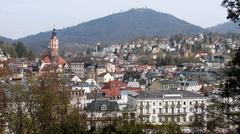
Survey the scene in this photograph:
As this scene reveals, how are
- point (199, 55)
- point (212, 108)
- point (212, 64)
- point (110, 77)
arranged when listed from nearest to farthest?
point (212, 108) < point (110, 77) < point (212, 64) < point (199, 55)

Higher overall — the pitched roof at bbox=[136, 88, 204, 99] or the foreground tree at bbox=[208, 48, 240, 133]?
the foreground tree at bbox=[208, 48, 240, 133]

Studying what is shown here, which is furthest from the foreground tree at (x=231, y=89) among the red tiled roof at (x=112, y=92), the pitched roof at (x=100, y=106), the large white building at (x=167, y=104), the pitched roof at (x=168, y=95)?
the red tiled roof at (x=112, y=92)

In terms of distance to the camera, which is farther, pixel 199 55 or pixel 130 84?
pixel 199 55

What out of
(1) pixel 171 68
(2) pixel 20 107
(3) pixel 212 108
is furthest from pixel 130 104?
(1) pixel 171 68

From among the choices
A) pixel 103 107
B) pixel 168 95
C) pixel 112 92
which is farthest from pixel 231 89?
pixel 112 92

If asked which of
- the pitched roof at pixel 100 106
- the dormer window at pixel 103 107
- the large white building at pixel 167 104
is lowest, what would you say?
the large white building at pixel 167 104

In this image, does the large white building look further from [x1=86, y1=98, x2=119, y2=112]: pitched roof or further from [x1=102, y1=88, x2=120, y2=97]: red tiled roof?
[x1=86, y1=98, x2=119, y2=112]: pitched roof

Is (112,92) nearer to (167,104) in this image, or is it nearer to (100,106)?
(167,104)

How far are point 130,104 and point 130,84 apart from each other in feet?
68.1

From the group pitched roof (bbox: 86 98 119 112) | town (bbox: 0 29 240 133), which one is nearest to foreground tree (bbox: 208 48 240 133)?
town (bbox: 0 29 240 133)

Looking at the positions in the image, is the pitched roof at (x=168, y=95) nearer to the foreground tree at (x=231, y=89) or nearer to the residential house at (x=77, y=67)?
the foreground tree at (x=231, y=89)

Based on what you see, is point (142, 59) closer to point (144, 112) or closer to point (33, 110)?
point (144, 112)

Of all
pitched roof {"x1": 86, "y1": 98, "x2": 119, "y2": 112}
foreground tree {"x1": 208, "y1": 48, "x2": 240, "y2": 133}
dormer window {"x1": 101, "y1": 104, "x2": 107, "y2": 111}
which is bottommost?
dormer window {"x1": 101, "y1": 104, "x2": 107, "y2": 111}

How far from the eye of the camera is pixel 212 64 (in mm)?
127188
